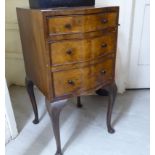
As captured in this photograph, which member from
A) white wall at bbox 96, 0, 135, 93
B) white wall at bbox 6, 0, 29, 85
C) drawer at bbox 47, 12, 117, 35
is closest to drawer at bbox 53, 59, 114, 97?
drawer at bbox 47, 12, 117, 35

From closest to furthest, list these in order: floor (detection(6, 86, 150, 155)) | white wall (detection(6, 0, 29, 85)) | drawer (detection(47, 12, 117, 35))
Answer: drawer (detection(47, 12, 117, 35))
floor (detection(6, 86, 150, 155))
white wall (detection(6, 0, 29, 85))

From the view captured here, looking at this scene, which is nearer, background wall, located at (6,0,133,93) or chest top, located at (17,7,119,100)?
chest top, located at (17,7,119,100)

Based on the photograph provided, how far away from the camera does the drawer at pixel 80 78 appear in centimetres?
103

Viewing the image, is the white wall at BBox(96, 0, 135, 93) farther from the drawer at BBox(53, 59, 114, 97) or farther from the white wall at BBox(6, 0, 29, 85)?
the white wall at BBox(6, 0, 29, 85)

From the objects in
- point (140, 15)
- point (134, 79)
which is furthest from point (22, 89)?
point (140, 15)

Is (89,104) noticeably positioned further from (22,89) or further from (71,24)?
(71,24)

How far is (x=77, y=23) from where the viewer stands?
952mm

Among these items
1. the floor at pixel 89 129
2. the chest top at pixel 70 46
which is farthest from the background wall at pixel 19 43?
the chest top at pixel 70 46

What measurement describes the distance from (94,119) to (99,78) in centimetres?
55

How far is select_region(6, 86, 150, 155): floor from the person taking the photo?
1300 millimetres

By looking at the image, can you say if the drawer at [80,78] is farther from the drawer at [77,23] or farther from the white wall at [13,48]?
the white wall at [13,48]

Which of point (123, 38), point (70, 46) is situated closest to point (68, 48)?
point (70, 46)

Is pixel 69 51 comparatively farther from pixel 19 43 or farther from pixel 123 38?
pixel 19 43

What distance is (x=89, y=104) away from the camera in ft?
5.91
